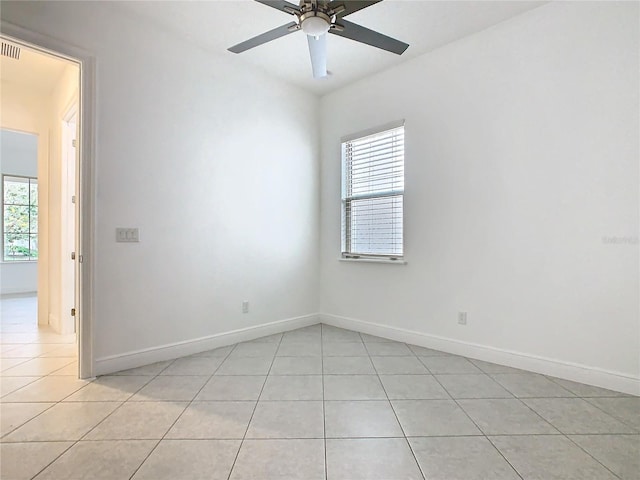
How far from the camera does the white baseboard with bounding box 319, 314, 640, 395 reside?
231 centimetres

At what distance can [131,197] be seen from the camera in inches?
107

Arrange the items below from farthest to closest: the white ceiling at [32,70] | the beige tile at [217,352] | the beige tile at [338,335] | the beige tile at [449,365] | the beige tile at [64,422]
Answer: the beige tile at [338,335] < the white ceiling at [32,70] < the beige tile at [217,352] < the beige tile at [449,365] < the beige tile at [64,422]

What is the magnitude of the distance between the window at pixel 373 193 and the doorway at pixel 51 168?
2.84 m

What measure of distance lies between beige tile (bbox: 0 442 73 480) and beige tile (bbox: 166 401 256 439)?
510mm

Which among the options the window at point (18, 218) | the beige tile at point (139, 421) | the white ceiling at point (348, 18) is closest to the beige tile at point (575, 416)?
the beige tile at point (139, 421)

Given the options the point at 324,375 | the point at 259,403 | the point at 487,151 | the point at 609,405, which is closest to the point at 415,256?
the point at 487,151

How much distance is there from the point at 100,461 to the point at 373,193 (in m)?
3.18

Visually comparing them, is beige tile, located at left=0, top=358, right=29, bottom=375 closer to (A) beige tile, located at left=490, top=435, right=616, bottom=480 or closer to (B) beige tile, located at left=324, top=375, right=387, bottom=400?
(B) beige tile, located at left=324, top=375, right=387, bottom=400

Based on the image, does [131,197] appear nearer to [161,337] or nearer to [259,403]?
[161,337]

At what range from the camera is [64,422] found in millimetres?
1882

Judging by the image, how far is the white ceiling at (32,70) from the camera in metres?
3.29

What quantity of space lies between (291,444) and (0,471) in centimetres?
128

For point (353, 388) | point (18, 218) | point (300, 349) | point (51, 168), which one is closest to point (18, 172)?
point (18, 218)

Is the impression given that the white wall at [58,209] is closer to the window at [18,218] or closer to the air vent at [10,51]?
the air vent at [10,51]
